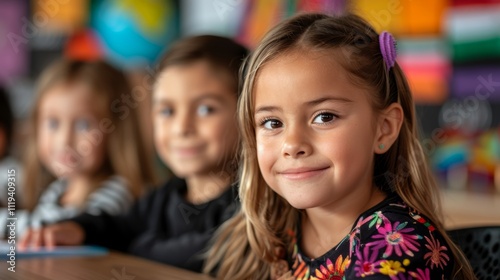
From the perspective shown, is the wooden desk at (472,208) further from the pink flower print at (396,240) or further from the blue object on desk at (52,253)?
the pink flower print at (396,240)

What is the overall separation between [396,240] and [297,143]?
185 mm

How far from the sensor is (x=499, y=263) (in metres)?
1.04

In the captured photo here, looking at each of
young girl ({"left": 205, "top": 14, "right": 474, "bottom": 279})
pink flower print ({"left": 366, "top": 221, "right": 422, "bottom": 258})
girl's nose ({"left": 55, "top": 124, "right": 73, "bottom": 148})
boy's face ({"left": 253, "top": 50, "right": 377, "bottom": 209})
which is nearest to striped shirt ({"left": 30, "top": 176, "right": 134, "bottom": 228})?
girl's nose ({"left": 55, "top": 124, "right": 73, "bottom": 148})

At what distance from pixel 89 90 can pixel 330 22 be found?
3.77 ft

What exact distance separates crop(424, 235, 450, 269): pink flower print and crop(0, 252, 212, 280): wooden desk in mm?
372

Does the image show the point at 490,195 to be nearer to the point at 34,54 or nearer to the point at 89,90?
the point at 89,90

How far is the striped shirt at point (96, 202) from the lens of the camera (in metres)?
1.97

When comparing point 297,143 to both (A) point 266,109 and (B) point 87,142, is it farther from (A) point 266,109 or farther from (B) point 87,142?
(B) point 87,142

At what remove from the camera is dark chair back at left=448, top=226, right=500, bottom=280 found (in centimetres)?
105

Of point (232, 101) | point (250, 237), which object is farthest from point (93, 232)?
point (250, 237)

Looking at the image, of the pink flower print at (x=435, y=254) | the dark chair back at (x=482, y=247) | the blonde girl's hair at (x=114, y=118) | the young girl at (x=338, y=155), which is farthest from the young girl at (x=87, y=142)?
the pink flower print at (x=435, y=254)

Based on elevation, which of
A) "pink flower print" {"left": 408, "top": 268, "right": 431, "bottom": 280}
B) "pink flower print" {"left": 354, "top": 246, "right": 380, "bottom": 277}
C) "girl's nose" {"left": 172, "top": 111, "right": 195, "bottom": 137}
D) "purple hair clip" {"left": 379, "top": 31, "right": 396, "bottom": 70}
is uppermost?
"purple hair clip" {"left": 379, "top": 31, "right": 396, "bottom": 70}

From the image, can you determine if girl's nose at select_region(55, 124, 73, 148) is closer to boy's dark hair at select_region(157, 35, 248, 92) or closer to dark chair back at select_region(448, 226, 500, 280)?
boy's dark hair at select_region(157, 35, 248, 92)

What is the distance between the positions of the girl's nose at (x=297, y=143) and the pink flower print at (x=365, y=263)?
0.51 feet
